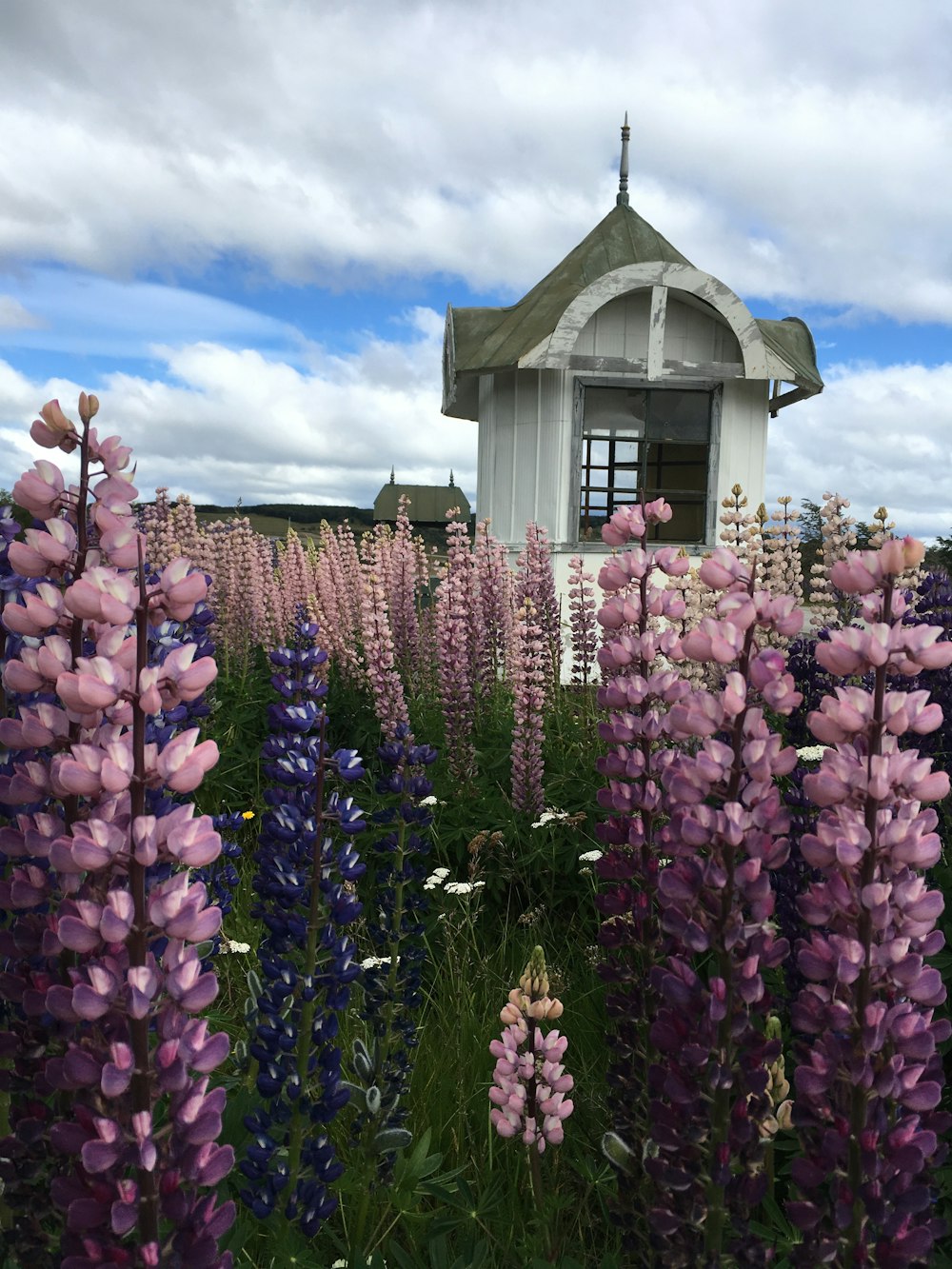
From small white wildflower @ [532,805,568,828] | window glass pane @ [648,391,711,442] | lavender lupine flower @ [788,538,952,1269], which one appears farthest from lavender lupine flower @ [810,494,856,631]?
window glass pane @ [648,391,711,442]

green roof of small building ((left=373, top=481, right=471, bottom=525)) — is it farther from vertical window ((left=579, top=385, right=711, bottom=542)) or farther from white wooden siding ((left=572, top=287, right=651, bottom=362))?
white wooden siding ((left=572, top=287, right=651, bottom=362))

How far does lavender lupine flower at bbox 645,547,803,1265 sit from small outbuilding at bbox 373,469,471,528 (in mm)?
42118

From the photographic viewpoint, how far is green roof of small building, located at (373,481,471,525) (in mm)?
45000

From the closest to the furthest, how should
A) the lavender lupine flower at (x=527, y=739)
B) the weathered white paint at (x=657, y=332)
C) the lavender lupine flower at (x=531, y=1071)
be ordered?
the lavender lupine flower at (x=531, y=1071) < the lavender lupine flower at (x=527, y=739) < the weathered white paint at (x=657, y=332)

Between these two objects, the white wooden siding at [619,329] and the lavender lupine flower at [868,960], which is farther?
the white wooden siding at [619,329]

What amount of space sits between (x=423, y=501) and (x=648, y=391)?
37.9 meters

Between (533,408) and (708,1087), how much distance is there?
11344mm

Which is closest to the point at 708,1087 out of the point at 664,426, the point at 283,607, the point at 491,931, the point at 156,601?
the point at 156,601

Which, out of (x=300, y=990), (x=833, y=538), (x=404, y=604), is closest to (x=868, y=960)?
(x=300, y=990)

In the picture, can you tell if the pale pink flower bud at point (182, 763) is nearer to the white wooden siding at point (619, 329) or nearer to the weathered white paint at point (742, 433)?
the white wooden siding at point (619, 329)

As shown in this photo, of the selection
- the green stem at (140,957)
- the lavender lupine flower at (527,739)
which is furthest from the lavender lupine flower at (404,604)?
the green stem at (140,957)

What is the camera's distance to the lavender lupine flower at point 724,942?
1.52 meters

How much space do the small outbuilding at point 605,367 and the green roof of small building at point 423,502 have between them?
3051 centimetres

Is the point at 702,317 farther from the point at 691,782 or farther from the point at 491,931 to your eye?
the point at 691,782
